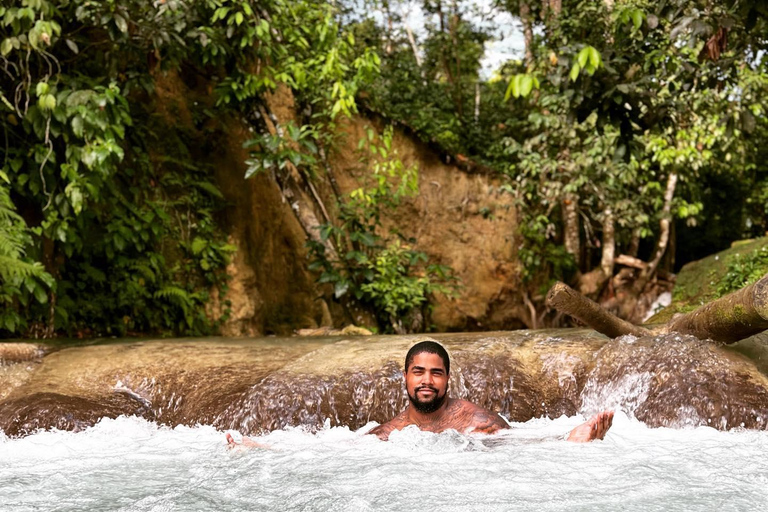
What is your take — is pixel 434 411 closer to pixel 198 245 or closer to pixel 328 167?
pixel 198 245

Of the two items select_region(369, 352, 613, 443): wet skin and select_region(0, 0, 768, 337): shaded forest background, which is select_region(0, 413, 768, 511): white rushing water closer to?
select_region(369, 352, 613, 443): wet skin

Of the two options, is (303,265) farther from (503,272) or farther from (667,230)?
(667,230)

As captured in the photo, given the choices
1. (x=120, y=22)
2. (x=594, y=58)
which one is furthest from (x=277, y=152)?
(x=594, y=58)

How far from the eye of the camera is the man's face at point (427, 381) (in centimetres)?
387

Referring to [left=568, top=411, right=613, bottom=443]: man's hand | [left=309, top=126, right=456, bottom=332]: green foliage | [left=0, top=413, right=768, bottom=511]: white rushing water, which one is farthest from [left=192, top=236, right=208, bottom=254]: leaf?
[left=568, top=411, right=613, bottom=443]: man's hand

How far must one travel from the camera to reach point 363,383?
497 cm

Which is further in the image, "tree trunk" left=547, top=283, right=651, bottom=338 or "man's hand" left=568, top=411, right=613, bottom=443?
"tree trunk" left=547, top=283, right=651, bottom=338

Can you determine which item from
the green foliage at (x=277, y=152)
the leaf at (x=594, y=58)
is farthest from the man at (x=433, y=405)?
the green foliage at (x=277, y=152)

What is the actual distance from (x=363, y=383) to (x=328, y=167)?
17.0 feet

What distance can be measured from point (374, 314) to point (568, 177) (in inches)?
148

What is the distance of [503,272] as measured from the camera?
11883 millimetres

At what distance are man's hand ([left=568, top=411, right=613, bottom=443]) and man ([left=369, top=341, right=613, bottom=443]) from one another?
560 millimetres

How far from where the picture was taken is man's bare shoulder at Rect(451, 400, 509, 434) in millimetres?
4000

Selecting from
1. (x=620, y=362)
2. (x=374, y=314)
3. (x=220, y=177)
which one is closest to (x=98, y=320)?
(x=220, y=177)
